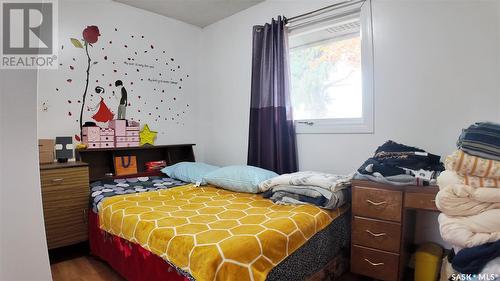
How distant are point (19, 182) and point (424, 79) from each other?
2308mm

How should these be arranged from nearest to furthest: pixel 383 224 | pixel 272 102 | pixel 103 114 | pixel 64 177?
pixel 383 224
pixel 64 177
pixel 272 102
pixel 103 114

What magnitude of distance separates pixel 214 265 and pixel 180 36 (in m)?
3.03

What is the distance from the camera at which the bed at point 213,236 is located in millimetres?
1215

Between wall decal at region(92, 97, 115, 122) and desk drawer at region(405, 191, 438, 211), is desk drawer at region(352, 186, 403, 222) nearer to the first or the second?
desk drawer at region(405, 191, 438, 211)

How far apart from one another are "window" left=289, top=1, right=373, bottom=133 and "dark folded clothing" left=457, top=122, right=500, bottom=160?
1.07m

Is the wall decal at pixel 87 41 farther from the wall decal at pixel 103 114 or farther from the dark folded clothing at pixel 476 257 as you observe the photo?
the dark folded clothing at pixel 476 257

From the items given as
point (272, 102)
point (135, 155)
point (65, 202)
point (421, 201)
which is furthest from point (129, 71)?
point (421, 201)

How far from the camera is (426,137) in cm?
198

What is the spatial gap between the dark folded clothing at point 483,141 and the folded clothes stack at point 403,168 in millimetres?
553

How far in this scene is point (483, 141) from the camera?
3.64 ft

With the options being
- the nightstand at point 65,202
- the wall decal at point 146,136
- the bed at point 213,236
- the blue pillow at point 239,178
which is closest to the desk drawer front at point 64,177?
the nightstand at point 65,202

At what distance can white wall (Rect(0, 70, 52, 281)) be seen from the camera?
0.54 meters

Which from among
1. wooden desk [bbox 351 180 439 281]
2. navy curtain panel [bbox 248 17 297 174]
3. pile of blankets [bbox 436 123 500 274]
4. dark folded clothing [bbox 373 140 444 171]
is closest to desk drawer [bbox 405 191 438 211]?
wooden desk [bbox 351 180 439 281]

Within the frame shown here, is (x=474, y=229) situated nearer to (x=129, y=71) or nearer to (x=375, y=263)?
(x=375, y=263)
